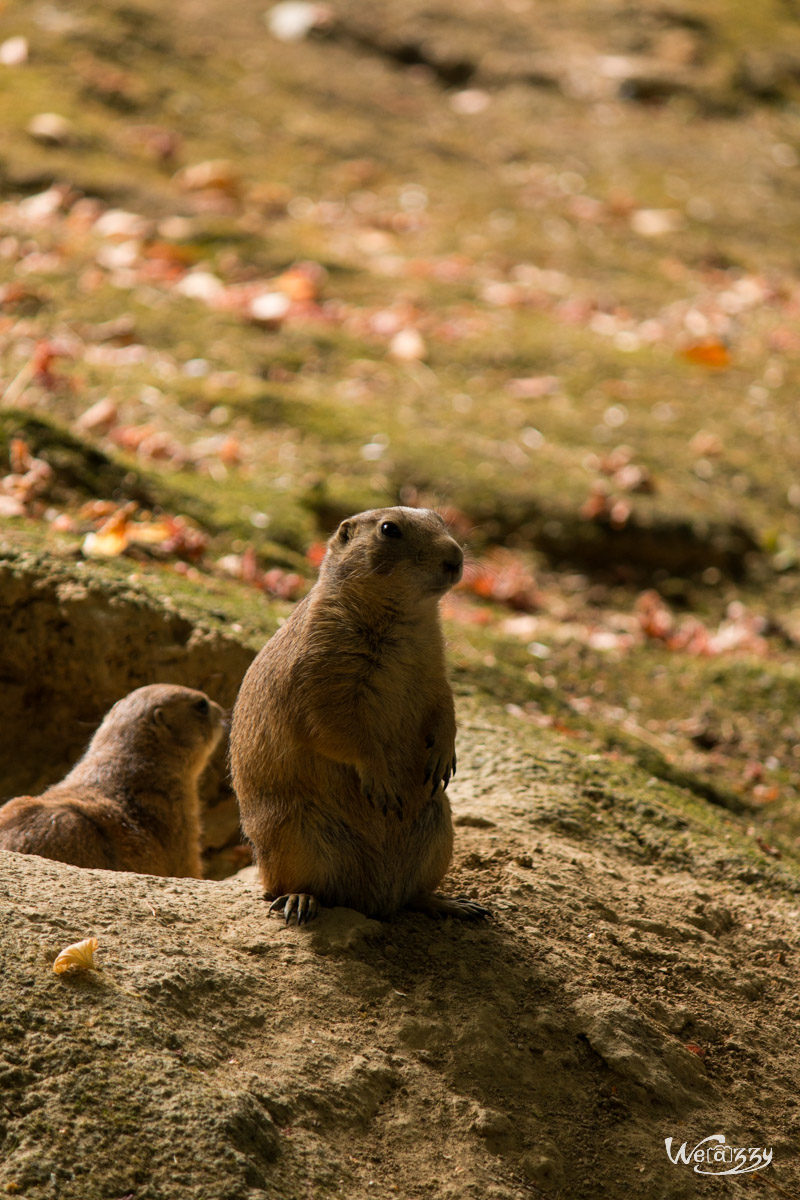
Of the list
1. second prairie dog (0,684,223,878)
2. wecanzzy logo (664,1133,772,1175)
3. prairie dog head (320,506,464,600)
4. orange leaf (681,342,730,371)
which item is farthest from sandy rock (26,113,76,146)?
wecanzzy logo (664,1133,772,1175)

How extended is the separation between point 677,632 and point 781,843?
2.34 metres

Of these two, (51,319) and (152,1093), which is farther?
(51,319)

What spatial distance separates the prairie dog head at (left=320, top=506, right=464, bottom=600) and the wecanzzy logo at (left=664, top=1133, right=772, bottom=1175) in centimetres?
187

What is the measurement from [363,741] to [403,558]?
662 mm

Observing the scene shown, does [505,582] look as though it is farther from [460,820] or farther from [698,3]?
[698,3]

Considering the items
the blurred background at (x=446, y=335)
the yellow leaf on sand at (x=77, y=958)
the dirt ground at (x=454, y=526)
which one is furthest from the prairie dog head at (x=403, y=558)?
the yellow leaf on sand at (x=77, y=958)

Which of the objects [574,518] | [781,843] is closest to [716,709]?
[781,843]

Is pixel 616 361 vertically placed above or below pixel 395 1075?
below

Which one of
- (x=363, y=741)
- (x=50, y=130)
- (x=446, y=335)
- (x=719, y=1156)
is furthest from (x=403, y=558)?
(x=50, y=130)

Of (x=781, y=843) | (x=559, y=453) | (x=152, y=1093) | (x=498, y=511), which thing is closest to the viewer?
(x=152, y=1093)

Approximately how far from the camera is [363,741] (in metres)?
3.92

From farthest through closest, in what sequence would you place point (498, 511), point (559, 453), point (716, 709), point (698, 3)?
point (698, 3), point (559, 453), point (498, 511), point (716, 709)

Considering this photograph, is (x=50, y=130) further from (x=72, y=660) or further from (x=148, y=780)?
(x=148, y=780)

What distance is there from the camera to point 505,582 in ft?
25.4
